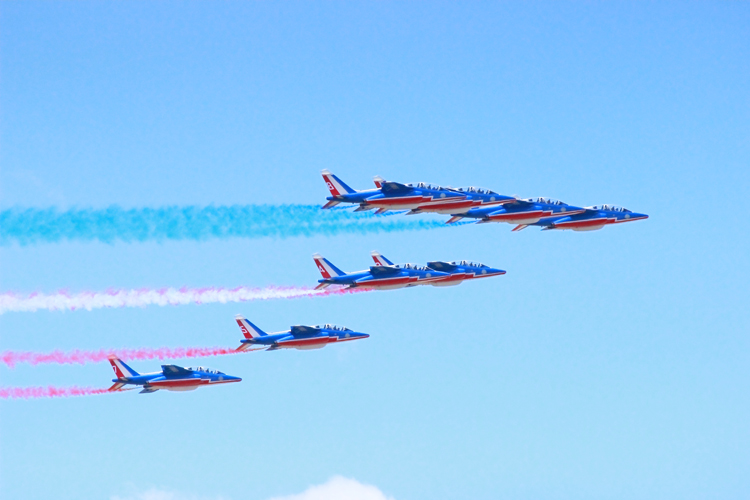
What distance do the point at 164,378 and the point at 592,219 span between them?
40641 millimetres

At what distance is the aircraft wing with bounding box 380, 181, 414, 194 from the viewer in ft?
276

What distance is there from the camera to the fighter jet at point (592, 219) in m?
92.8

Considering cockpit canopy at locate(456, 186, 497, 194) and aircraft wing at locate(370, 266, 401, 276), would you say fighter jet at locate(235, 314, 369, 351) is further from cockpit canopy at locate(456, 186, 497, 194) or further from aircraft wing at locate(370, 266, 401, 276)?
cockpit canopy at locate(456, 186, 497, 194)

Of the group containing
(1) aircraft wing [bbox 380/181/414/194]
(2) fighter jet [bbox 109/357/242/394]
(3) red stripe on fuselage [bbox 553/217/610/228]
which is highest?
(1) aircraft wing [bbox 380/181/414/194]

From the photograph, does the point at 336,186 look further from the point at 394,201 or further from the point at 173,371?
the point at 173,371

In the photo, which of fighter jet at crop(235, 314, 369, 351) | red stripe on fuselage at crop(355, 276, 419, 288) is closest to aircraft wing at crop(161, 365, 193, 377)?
fighter jet at crop(235, 314, 369, 351)

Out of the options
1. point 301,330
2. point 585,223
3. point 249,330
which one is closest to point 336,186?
point 301,330

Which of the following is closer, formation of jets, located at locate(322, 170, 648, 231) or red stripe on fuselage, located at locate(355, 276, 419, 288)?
formation of jets, located at locate(322, 170, 648, 231)

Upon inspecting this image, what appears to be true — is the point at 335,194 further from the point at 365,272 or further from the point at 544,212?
the point at 544,212

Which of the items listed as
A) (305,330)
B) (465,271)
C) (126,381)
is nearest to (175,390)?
(126,381)

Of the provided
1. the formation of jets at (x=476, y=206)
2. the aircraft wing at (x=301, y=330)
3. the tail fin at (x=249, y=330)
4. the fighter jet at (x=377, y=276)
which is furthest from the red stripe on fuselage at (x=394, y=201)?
the tail fin at (x=249, y=330)

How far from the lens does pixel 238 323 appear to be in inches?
3733

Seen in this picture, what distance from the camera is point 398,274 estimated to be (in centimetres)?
9075

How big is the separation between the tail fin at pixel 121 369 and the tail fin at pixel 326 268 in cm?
1951
